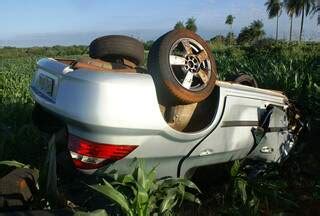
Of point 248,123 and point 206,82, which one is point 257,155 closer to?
point 248,123

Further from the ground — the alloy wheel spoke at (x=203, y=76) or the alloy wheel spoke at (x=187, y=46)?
the alloy wheel spoke at (x=187, y=46)

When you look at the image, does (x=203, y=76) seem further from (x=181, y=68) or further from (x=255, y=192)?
(x=255, y=192)

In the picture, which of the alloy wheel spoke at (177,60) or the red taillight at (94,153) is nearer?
the red taillight at (94,153)

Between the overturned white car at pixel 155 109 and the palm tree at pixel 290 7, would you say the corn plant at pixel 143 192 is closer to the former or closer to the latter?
the overturned white car at pixel 155 109

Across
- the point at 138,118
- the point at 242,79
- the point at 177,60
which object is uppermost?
the point at 177,60

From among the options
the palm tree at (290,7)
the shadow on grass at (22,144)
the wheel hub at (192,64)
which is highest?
the palm tree at (290,7)

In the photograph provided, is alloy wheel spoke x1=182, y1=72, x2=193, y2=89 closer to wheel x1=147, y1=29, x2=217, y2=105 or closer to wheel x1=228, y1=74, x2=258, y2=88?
wheel x1=147, y1=29, x2=217, y2=105

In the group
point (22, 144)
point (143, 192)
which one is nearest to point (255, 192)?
point (143, 192)

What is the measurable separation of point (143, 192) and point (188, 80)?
910mm

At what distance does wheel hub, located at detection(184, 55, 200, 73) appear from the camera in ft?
13.4

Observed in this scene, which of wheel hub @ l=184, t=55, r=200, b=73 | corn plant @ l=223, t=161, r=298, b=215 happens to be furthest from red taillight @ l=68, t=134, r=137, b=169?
corn plant @ l=223, t=161, r=298, b=215

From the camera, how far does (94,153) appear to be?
375 centimetres

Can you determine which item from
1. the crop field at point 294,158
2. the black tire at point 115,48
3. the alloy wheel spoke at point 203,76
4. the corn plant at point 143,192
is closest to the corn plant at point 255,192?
the crop field at point 294,158

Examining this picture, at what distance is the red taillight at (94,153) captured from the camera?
3.74 m
